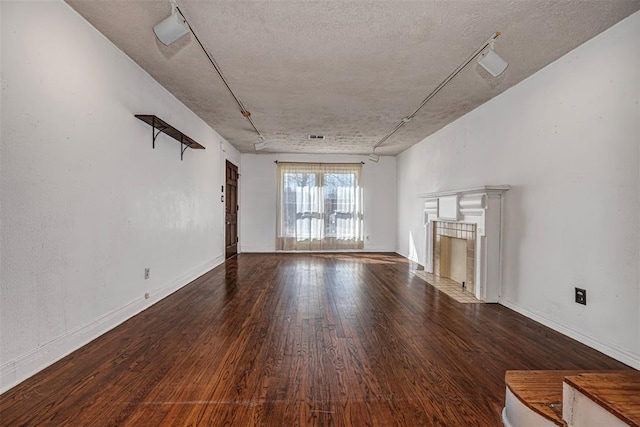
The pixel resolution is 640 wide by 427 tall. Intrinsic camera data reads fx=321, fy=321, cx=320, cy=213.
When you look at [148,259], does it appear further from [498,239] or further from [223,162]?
[498,239]

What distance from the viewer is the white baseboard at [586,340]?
2.19m

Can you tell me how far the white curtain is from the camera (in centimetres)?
782

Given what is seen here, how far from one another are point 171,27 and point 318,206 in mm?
5894

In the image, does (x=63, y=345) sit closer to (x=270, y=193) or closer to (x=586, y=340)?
(x=586, y=340)

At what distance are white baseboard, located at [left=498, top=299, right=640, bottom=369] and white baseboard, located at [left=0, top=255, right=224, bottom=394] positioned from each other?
3844 millimetres

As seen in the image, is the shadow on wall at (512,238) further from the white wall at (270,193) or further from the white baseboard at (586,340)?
the white wall at (270,193)

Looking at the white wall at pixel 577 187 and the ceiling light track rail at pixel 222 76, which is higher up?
the ceiling light track rail at pixel 222 76

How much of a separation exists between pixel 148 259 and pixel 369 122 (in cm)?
357

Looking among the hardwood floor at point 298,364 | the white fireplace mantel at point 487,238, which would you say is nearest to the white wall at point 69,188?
the hardwood floor at point 298,364

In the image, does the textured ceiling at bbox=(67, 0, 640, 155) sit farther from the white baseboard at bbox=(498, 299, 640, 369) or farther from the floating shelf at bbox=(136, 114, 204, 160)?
the white baseboard at bbox=(498, 299, 640, 369)

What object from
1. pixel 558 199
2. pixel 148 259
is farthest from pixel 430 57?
pixel 148 259

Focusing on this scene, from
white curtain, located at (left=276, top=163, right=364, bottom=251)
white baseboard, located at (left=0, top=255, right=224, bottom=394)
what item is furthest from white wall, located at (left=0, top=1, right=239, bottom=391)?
white curtain, located at (left=276, top=163, right=364, bottom=251)

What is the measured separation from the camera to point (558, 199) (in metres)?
2.85

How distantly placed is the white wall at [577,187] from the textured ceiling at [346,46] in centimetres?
26
